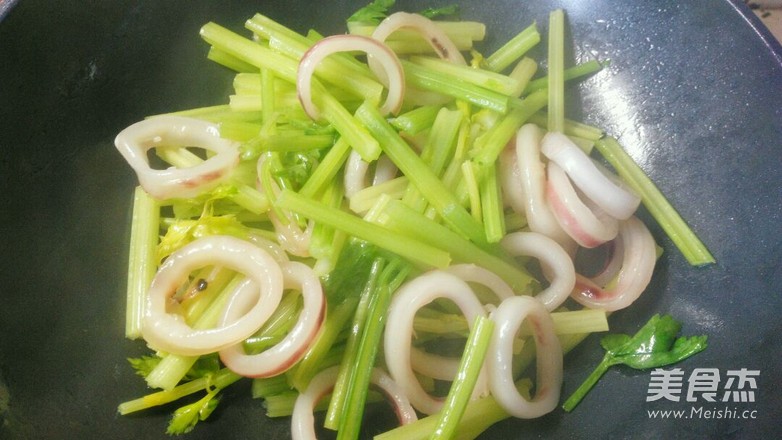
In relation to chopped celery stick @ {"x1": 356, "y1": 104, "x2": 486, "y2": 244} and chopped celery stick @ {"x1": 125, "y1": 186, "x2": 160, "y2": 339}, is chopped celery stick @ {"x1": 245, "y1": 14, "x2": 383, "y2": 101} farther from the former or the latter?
chopped celery stick @ {"x1": 125, "y1": 186, "x2": 160, "y2": 339}

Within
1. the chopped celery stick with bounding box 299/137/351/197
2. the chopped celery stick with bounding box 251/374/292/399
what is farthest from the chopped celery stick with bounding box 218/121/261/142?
the chopped celery stick with bounding box 251/374/292/399

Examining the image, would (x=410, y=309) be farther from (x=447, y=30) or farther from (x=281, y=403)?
(x=447, y=30)

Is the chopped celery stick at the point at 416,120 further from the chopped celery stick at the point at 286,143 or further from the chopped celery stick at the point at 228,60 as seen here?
the chopped celery stick at the point at 228,60

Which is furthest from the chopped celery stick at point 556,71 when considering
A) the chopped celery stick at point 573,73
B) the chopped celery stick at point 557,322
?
the chopped celery stick at point 557,322

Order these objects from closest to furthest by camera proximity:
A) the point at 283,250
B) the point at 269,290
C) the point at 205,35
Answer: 1. the point at 269,290
2. the point at 283,250
3. the point at 205,35

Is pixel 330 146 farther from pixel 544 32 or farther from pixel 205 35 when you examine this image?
pixel 544 32

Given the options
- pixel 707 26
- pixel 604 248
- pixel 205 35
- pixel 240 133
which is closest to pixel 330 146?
pixel 240 133
